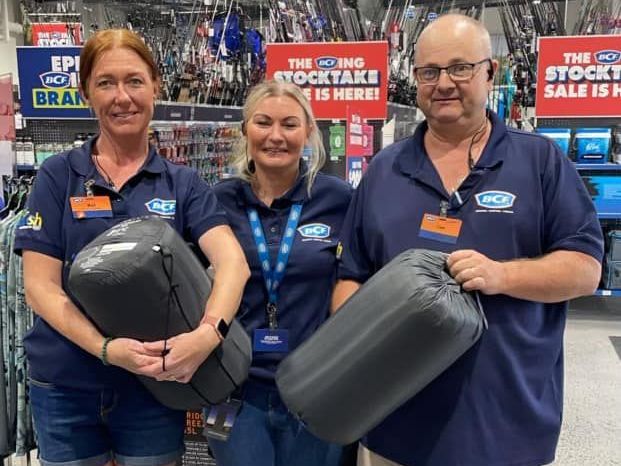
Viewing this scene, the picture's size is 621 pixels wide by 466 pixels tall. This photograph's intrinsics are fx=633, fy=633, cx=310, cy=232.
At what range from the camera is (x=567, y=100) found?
18.2 feet

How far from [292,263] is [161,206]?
382 millimetres

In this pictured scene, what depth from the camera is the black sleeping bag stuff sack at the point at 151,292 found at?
4.34 ft

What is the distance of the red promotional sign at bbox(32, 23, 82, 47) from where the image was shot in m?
7.16

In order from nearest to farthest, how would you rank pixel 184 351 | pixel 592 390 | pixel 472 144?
pixel 184 351, pixel 472 144, pixel 592 390

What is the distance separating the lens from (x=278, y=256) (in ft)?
5.68

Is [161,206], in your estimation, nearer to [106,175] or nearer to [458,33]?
[106,175]

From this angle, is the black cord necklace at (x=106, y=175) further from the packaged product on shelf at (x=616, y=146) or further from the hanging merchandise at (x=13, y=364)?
the packaged product on shelf at (x=616, y=146)

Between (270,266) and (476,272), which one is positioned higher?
(476,272)

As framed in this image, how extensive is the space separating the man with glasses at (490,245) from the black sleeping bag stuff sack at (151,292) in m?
0.43

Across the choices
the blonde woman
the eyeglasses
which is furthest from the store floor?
the eyeglasses

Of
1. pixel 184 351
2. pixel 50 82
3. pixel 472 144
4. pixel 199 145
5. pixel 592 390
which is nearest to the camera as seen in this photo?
pixel 184 351

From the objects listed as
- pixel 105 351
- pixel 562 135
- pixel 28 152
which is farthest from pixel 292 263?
pixel 562 135

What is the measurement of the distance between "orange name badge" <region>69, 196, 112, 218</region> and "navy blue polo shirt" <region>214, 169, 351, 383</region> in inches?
14.2

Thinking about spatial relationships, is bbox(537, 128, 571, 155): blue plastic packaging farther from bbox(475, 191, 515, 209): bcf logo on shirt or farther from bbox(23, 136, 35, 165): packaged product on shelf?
bbox(475, 191, 515, 209): bcf logo on shirt
